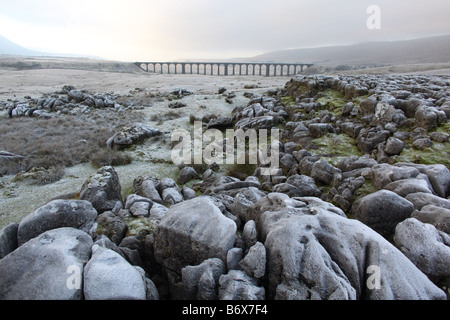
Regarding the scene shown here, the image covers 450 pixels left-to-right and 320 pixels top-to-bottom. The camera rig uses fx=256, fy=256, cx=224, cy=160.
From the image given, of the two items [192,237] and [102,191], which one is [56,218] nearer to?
[102,191]

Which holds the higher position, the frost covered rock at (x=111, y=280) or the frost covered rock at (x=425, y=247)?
the frost covered rock at (x=425, y=247)

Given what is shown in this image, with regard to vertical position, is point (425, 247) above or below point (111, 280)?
above

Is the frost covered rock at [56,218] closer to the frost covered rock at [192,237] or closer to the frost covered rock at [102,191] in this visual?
the frost covered rock at [102,191]

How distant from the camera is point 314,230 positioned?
432 cm

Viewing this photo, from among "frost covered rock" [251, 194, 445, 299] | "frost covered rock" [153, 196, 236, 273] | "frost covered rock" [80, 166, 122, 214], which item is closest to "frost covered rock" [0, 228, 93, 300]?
"frost covered rock" [153, 196, 236, 273]

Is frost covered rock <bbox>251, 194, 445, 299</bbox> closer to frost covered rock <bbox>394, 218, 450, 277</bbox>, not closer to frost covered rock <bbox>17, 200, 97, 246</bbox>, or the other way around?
frost covered rock <bbox>394, 218, 450, 277</bbox>

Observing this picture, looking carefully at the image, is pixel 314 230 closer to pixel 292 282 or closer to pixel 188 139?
pixel 292 282

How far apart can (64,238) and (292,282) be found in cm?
380

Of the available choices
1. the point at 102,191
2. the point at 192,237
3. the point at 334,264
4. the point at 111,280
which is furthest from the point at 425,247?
the point at 102,191

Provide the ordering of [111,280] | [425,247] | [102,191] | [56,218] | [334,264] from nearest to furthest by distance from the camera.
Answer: [111,280] → [334,264] → [425,247] → [56,218] → [102,191]

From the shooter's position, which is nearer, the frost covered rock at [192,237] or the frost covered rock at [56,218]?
the frost covered rock at [192,237]

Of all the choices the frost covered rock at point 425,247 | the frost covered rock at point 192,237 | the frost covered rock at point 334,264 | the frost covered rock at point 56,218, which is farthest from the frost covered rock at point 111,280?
the frost covered rock at point 425,247

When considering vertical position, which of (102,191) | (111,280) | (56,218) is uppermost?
(56,218)
